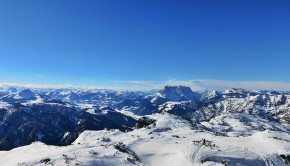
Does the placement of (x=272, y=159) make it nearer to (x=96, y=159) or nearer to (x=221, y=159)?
(x=221, y=159)

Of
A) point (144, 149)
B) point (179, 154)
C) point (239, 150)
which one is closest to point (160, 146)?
point (144, 149)

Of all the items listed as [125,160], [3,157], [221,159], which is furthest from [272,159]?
[3,157]

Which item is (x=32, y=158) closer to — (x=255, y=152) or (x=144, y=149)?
(x=144, y=149)

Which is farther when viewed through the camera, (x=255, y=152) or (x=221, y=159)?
(x=255, y=152)

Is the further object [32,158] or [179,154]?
[179,154]

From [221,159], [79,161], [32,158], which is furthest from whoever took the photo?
[221,159]

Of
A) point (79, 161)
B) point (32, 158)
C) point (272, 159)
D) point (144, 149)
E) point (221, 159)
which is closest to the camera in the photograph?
point (79, 161)

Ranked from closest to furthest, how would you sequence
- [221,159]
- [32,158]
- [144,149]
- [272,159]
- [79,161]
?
[79,161]
[32,158]
[221,159]
[272,159]
[144,149]
